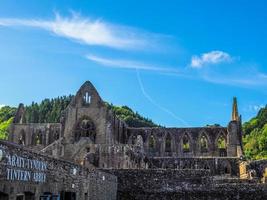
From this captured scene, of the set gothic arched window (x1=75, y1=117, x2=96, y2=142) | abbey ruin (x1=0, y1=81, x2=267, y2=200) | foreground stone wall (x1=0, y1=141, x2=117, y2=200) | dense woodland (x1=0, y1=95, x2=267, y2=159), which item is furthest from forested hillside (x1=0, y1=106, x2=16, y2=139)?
foreground stone wall (x1=0, y1=141, x2=117, y2=200)

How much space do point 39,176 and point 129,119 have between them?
376ft

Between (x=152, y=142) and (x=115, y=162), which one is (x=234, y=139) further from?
(x=115, y=162)

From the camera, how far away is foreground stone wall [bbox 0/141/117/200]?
16.0m

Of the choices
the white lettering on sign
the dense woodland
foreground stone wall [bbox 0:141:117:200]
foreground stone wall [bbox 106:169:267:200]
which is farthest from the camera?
the dense woodland

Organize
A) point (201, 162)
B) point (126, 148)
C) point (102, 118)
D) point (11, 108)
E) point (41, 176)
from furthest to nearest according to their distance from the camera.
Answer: point (11, 108)
point (102, 118)
point (201, 162)
point (126, 148)
point (41, 176)

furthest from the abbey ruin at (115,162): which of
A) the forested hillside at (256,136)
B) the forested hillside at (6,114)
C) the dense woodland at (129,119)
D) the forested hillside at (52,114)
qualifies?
the forested hillside at (6,114)

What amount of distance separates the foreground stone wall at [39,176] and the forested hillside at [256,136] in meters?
81.6

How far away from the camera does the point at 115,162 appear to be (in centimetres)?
5172

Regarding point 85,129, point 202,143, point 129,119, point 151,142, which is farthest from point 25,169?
point 129,119

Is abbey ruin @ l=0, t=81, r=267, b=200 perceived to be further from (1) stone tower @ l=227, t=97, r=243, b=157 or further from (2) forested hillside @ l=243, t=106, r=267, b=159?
(2) forested hillside @ l=243, t=106, r=267, b=159

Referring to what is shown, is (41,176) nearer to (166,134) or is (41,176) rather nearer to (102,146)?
(102,146)

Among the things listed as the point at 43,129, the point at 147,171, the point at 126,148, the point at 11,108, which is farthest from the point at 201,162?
the point at 11,108

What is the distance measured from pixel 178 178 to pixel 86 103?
31403mm

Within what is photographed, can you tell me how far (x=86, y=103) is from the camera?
224ft
